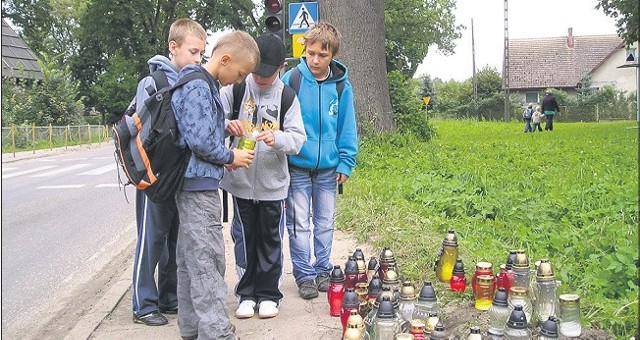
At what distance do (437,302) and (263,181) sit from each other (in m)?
1.34

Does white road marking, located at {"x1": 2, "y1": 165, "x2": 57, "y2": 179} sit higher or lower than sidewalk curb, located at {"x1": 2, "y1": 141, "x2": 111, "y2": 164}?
lower

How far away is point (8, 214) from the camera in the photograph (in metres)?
11.1

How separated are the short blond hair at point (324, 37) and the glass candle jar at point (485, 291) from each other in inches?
72.5

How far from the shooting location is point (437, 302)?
3854 mm

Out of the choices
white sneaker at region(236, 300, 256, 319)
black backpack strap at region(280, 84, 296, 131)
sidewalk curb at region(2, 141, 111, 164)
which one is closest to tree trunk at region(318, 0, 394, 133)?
black backpack strap at region(280, 84, 296, 131)

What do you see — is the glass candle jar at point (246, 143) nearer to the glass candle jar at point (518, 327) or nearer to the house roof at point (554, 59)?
the glass candle jar at point (518, 327)

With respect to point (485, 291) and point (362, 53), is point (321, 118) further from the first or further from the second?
point (362, 53)

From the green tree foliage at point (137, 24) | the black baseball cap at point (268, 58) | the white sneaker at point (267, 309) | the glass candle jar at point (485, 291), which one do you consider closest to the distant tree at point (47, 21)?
the green tree foliage at point (137, 24)

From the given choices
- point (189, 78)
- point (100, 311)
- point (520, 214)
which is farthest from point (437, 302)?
point (520, 214)

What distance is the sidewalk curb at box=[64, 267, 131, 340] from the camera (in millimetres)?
4461

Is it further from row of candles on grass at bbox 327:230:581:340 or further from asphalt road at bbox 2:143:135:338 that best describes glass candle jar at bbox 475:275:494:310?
asphalt road at bbox 2:143:135:338

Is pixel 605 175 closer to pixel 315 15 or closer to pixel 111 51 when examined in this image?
pixel 315 15

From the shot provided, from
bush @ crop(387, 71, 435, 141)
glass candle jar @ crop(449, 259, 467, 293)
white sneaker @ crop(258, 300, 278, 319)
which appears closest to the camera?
glass candle jar @ crop(449, 259, 467, 293)

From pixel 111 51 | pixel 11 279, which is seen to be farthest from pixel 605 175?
pixel 111 51
